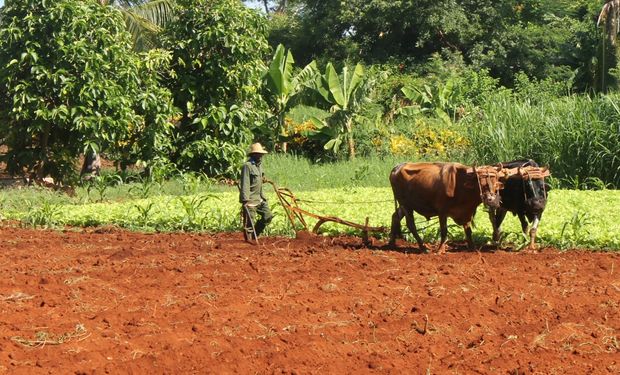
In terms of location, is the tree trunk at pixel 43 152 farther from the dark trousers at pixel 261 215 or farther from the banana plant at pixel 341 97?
the banana plant at pixel 341 97

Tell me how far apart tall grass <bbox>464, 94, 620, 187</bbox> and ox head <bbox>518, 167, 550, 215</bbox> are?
6.25 metres

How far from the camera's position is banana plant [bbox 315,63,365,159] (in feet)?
74.0

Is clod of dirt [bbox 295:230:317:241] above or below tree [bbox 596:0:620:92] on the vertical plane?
below

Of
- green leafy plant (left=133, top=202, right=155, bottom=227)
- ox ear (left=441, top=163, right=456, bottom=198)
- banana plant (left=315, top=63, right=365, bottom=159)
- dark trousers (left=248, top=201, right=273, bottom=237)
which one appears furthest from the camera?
banana plant (left=315, top=63, right=365, bottom=159)

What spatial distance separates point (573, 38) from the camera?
34.5 meters

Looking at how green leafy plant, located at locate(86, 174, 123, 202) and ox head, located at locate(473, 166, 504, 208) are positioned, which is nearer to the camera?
ox head, located at locate(473, 166, 504, 208)

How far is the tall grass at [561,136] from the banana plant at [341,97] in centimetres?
475

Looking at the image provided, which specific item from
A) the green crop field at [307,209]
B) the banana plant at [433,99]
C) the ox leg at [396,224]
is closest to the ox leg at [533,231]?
the green crop field at [307,209]

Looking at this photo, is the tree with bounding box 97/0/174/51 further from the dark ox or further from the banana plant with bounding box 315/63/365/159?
the dark ox

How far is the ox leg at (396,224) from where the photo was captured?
36.8ft

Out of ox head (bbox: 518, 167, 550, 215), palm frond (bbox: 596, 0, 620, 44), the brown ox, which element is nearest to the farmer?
the brown ox

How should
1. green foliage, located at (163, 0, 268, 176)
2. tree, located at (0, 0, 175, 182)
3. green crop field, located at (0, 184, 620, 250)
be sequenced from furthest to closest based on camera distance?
green foliage, located at (163, 0, 268, 176) < tree, located at (0, 0, 175, 182) < green crop field, located at (0, 184, 620, 250)

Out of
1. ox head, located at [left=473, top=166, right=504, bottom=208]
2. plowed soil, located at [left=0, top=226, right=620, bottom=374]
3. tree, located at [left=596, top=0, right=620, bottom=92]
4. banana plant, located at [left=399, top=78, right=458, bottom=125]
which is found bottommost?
plowed soil, located at [left=0, top=226, right=620, bottom=374]

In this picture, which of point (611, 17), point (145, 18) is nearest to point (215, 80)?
point (145, 18)
